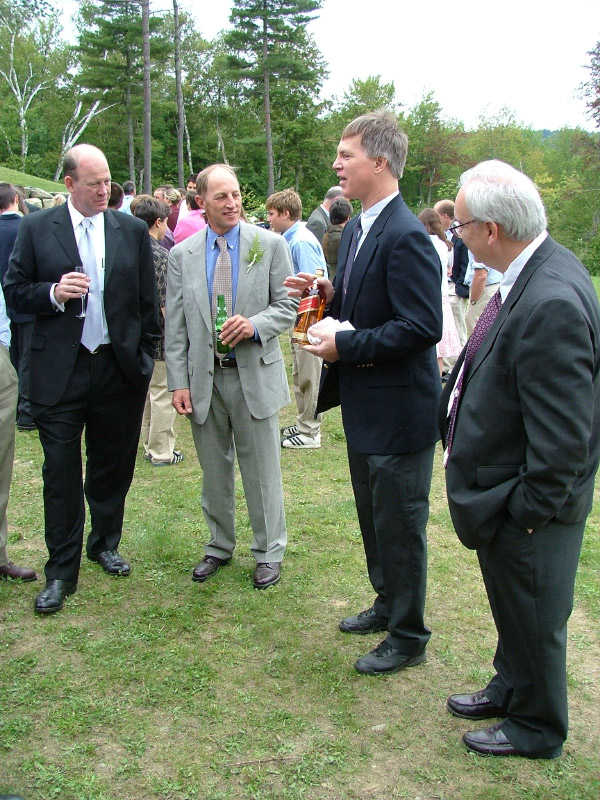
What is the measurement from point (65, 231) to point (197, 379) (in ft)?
3.31

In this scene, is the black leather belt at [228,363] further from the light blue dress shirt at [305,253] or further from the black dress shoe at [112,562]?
the light blue dress shirt at [305,253]

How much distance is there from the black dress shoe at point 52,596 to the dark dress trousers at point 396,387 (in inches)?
68.1

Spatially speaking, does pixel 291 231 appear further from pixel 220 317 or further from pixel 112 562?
pixel 112 562

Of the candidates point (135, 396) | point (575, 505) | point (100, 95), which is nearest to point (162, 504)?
point (135, 396)

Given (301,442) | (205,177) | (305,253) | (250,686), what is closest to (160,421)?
(301,442)

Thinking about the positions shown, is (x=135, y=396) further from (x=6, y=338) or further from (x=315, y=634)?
(x=315, y=634)

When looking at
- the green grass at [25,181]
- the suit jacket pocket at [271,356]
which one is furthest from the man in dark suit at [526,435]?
the green grass at [25,181]

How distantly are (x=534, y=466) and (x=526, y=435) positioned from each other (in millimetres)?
144

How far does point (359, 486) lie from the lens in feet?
10.8

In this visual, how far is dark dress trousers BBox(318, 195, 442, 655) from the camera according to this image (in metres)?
2.81

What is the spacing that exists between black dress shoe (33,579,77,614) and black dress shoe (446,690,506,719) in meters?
2.04

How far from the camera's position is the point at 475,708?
2830 mm

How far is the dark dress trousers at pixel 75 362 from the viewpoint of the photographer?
3645 mm

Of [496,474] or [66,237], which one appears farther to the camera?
[66,237]
